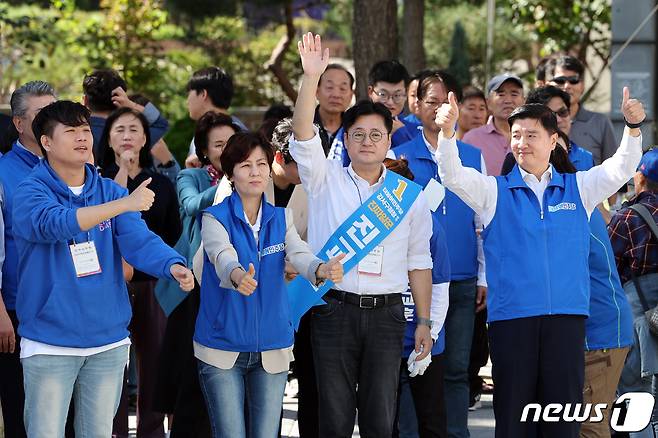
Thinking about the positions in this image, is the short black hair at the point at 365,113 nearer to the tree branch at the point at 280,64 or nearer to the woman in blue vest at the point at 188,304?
the woman in blue vest at the point at 188,304

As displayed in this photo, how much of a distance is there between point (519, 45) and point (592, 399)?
18.9m

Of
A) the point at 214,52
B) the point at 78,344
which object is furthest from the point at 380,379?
the point at 214,52

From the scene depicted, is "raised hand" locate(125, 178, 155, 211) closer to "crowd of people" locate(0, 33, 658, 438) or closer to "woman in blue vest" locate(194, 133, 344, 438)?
"crowd of people" locate(0, 33, 658, 438)

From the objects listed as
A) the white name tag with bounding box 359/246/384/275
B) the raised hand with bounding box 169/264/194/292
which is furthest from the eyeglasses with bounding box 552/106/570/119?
the raised hand with bounding box 169/264/194/292

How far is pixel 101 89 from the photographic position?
7414mm

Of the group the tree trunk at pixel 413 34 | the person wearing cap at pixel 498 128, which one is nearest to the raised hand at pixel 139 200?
the person wearing cap at pixel 498 128

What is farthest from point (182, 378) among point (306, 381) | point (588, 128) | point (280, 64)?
point (280, 64)

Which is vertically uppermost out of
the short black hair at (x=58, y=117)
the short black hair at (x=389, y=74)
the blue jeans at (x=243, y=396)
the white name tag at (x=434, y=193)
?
the short black hair at (x=389, y=74)

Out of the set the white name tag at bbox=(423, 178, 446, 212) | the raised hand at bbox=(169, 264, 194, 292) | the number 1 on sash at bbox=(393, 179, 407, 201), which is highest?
the number 1 on sash at bbox=(393, 179, 407, 201)

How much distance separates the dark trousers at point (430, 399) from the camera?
5.96m

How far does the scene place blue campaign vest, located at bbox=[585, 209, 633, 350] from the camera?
575cm

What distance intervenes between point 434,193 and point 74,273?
2.16 meters

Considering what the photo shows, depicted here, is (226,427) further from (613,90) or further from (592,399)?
(613,90)

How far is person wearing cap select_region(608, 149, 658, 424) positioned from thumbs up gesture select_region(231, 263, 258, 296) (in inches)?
89.3
